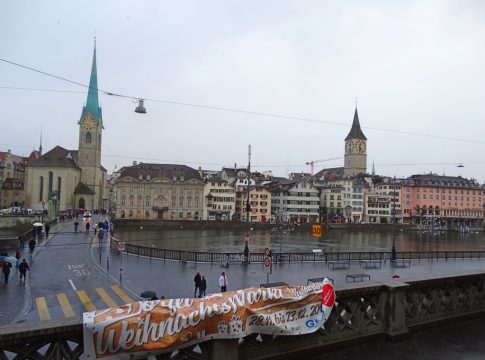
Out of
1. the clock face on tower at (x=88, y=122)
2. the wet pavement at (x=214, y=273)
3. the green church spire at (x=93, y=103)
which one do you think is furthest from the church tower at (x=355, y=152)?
the wet pavement at (x=214, y=273)

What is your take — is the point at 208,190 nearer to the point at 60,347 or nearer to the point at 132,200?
the point at 132,200

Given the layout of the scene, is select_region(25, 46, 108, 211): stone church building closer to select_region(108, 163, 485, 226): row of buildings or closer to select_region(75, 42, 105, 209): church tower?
select_region(75, 42, 105, 209): church tower

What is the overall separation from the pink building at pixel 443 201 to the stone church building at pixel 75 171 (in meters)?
94.7

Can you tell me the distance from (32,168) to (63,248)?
85.6 metres

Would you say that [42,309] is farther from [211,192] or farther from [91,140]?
[91,140]

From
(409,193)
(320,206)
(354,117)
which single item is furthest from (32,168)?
(354,117)

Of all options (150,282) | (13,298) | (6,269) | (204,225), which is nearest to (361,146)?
(204,225)

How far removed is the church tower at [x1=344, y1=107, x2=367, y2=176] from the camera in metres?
183

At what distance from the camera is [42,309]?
685 inches

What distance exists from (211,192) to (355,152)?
88.8m

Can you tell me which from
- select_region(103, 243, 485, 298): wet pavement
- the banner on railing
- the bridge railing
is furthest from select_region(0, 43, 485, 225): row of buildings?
the banner on railing

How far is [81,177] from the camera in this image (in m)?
123

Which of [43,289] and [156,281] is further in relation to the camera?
[156,281]

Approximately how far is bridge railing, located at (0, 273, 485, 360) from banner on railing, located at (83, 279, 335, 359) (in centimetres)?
16
